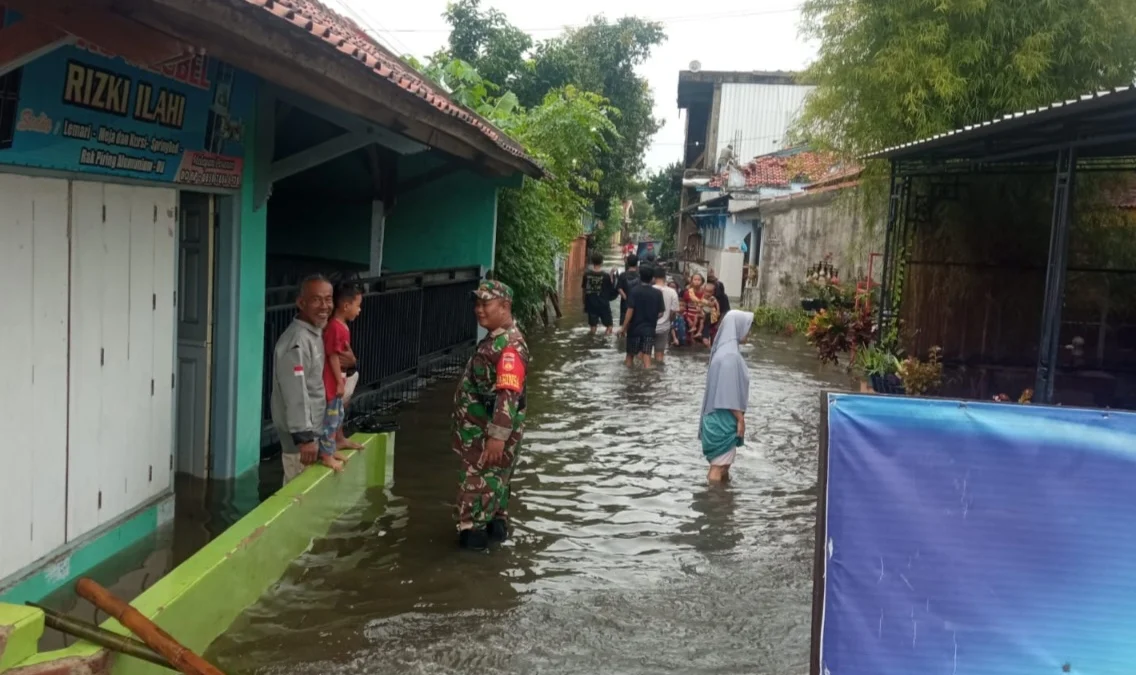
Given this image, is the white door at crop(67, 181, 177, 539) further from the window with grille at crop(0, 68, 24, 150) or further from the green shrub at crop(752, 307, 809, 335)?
the green shrub at crop(752, 307, 809, 335)

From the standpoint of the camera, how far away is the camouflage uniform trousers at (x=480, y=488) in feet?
19.9

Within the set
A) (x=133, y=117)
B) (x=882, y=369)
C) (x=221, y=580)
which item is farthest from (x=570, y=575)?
(x=882, y=369)

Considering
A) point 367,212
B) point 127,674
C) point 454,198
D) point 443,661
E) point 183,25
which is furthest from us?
point 454,198

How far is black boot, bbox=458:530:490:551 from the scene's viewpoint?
6195 mm

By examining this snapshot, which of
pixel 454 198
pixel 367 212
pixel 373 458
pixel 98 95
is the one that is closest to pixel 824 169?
pixel 454 198

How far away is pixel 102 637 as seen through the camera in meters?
3.60

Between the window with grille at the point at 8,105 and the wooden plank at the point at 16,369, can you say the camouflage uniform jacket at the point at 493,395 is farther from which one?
the window with grille at the point at 8,105

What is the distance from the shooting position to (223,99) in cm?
653

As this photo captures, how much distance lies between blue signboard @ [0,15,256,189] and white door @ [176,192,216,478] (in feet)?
1.29

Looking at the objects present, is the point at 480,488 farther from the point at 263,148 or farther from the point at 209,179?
the point at 263,148

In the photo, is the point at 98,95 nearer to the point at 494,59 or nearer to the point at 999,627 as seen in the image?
the point at 999,627

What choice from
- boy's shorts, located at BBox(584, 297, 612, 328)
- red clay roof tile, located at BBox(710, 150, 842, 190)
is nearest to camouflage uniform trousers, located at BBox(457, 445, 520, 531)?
boy's shorts, located at BBox(584, 297, 612, 328)

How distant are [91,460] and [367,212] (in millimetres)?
8479

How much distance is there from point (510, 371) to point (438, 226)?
29.3ft
